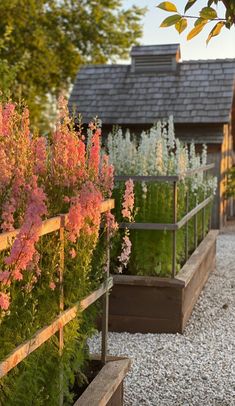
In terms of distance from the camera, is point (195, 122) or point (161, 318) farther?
point (195, 122)

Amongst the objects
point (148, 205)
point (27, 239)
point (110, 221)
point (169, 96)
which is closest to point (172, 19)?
point (27, 239)

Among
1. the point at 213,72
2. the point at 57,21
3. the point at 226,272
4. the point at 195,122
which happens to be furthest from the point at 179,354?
the point at 57,21

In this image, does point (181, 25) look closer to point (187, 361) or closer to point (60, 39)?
point (187, 361)

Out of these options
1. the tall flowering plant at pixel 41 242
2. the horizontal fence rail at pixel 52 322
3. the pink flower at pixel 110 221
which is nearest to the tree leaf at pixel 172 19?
the tall flowering plant at pixel 41 242

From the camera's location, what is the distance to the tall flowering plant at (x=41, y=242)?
9.84 feet

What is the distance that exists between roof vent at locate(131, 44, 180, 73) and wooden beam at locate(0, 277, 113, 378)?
15.7m

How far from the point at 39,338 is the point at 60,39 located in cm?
2712

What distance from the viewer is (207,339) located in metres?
6.84

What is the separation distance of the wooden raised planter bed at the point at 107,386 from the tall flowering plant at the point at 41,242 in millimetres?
134

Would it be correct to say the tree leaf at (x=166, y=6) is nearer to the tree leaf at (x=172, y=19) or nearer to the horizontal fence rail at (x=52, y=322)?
the tree leaf at (x=172, y=19)

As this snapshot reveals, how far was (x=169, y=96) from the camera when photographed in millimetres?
18312

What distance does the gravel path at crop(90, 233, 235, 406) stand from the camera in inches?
206

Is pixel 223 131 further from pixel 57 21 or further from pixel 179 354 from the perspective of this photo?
pixel 57 21

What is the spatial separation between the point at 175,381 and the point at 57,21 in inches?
1015
